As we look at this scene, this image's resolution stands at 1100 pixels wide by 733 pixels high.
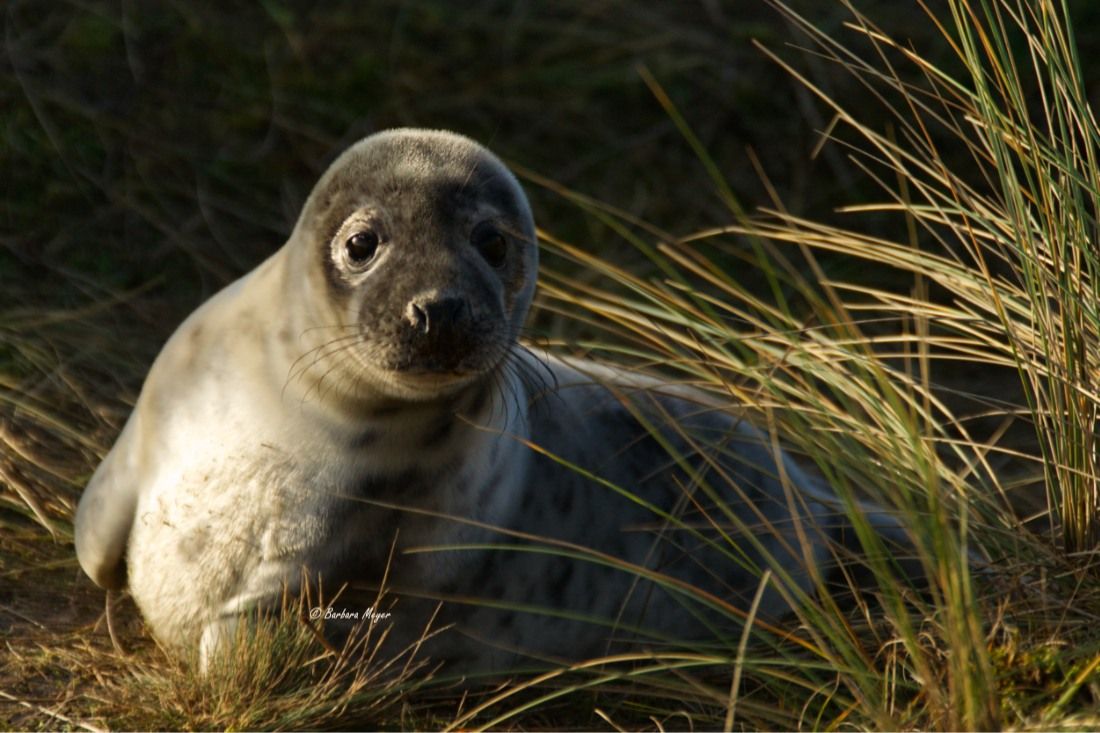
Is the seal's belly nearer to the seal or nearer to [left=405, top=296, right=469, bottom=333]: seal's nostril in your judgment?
the seal

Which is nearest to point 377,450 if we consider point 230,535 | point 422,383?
point 422,383

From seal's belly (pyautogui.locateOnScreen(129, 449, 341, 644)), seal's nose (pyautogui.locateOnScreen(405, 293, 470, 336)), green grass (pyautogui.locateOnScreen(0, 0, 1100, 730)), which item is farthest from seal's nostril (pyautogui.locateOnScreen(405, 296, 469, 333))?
seal's belly (pyautogui.locateOnScreen(129, 449, 341, 644))

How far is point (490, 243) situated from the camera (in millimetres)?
3182

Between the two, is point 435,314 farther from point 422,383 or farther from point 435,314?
point 422,383

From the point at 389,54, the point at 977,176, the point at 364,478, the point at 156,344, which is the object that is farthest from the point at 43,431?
the point at 977,176

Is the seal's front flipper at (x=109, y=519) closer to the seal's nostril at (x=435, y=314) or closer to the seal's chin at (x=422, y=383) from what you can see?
the seal's chin at (x=422, y=383)

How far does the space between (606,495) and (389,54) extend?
11.1 ft

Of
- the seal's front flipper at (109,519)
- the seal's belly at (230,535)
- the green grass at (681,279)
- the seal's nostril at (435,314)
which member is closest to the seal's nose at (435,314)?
the seal's nostril at (435,314)

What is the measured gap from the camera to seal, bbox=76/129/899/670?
9.97ft

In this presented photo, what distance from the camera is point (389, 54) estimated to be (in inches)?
254

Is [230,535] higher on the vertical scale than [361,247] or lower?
lower

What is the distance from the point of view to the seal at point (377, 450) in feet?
9.97

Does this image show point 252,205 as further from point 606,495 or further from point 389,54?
point 606,495

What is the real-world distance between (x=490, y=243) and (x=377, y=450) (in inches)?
18.9
